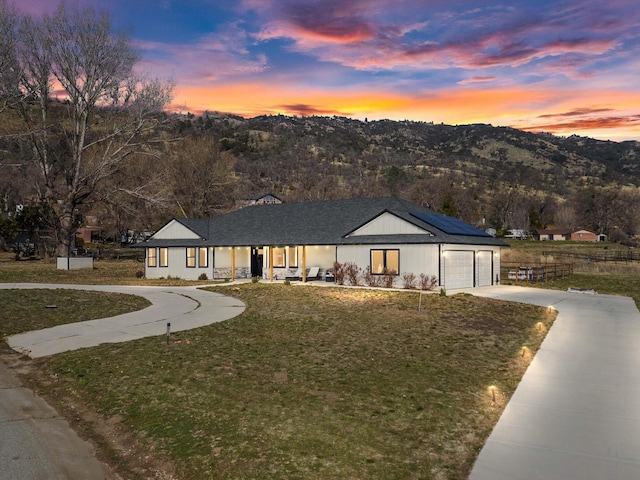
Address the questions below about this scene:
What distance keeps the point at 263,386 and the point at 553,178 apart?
602 feet

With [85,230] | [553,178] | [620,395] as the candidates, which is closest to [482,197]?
[553,178]

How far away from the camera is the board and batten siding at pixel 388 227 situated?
28.1 metres

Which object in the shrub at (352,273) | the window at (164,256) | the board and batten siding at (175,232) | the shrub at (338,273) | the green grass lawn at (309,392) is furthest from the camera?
the board and batten siding at (175,232)

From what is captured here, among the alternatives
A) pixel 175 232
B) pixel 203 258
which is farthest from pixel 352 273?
pixel 175 232

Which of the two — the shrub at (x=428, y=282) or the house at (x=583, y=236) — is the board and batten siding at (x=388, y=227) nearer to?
the shrub at (x=428, y=282)

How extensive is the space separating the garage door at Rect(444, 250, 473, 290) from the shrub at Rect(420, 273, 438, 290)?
0.95 m

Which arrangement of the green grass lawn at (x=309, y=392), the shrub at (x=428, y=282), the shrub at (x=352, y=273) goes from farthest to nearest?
the shrub at (x=352, y=273) → the shrub at (x=428, y=282) → the green grass lawn at (x=309, y=392)

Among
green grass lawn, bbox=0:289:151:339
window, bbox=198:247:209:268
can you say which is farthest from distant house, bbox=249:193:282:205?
green grass lawn, bbox=0:289:151:339

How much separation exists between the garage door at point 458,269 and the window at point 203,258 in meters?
17.0

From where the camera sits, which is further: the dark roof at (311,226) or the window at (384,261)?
Answer: the dark roof at (311,226)

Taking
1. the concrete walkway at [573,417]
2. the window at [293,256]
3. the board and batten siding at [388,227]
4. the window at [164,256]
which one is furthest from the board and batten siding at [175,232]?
the concrete walkway at [573,417]

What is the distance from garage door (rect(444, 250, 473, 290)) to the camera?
2752cm

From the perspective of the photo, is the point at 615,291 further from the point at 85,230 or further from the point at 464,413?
the point at 85,230

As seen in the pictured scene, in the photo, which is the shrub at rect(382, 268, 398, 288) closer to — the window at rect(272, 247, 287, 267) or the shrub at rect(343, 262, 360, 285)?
the shrub at rect(343, 262, 360, 285)
